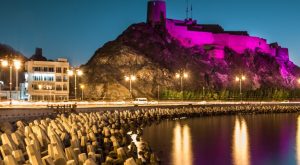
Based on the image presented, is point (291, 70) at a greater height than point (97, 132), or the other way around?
point (291, 70)

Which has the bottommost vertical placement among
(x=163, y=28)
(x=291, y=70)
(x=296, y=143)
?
(x=296, y=143)

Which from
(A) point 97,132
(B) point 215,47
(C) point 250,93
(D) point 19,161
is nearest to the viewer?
(D) point 19,161

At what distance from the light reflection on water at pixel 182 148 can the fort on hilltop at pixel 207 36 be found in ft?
296

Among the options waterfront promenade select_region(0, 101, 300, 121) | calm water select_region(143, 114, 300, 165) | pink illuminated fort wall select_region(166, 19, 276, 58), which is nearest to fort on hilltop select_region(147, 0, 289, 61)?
pink illuminated fort wall select_region(166, 19, 276, 58)

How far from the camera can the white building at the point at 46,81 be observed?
92938 mm

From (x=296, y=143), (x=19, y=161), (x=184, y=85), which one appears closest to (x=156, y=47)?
(x=184, y=85)

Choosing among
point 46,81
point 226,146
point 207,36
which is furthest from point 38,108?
point 207,36

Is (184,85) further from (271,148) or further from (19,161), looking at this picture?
(19,161)

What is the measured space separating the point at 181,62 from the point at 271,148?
298 feet

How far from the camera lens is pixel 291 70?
16225cm

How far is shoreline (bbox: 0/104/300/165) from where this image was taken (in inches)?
547

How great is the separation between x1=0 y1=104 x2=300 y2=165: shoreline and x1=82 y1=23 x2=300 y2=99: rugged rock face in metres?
37.4

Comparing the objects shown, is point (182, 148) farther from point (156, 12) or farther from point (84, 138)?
point (156, 12)

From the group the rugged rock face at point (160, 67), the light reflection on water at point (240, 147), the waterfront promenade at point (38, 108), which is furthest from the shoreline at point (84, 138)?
the rugged rock face at point (160, 67)
